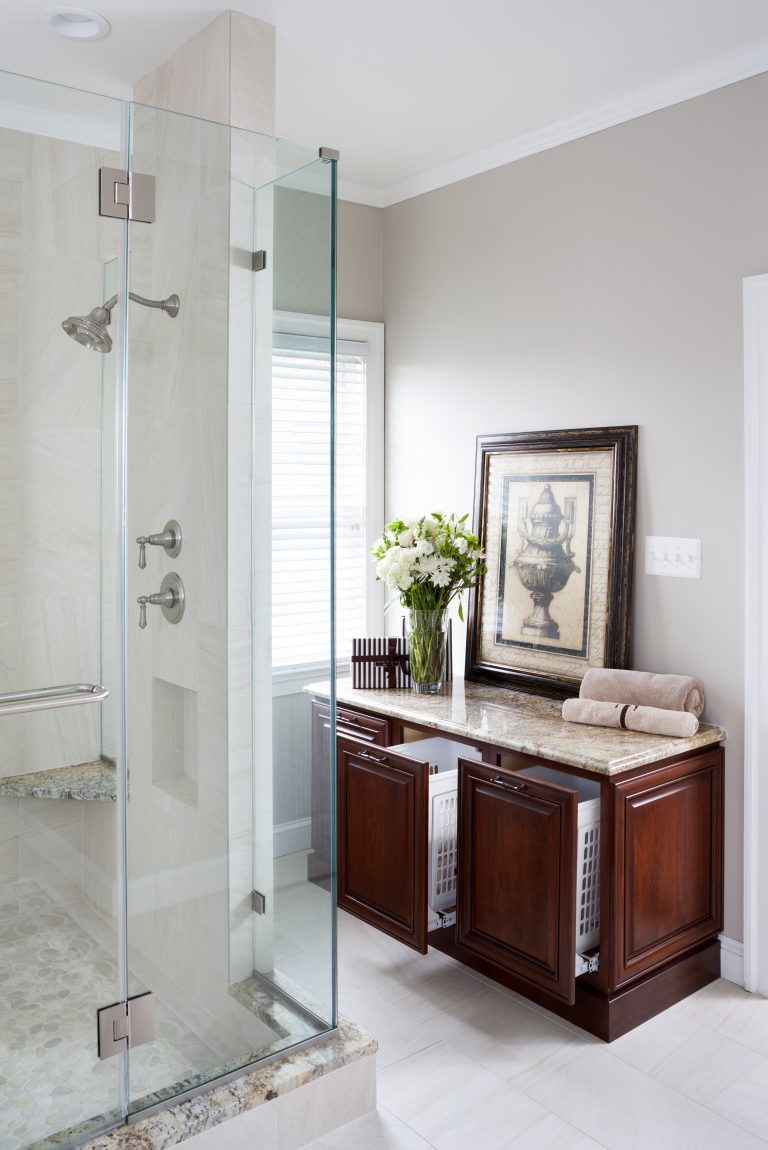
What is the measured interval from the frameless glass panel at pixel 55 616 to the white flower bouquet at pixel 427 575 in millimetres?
1351

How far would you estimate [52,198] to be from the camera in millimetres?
1689

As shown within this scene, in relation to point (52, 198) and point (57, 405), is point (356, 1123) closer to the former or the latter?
point (57, 405)

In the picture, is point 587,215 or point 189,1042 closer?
point 189,1042

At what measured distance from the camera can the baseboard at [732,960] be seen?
2713mm

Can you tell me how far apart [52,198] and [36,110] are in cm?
15

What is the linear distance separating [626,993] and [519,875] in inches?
16.4

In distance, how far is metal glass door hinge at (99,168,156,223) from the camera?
174 centimetres

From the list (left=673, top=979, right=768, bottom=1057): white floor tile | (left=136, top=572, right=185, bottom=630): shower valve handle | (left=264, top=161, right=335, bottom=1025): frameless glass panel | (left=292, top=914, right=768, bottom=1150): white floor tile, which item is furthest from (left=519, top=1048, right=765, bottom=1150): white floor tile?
(left=136, top=572, right=185, bottom=630): shower valve handle

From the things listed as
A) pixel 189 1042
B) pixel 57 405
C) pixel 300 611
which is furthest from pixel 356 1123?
pixel 57 405

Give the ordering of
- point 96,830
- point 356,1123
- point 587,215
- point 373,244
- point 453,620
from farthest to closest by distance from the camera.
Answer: point 373,244 < point 453,620 < point 587,215 < point 356,1123 < point 96,830

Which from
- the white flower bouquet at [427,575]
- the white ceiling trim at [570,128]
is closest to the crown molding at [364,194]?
the white ceiling trim at [570,128]

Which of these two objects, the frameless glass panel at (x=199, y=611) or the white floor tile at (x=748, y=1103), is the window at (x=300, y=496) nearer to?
the frameless glass panel at (x=199, y=611)

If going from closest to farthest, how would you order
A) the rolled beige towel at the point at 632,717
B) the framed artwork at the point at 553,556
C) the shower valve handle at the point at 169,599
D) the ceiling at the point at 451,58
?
the shower valve handle at the point at 169,599 → the ceiling at the point at 451,58 → the rolled beige towel at the point at 632,717 → the framed artwork at the point at 553,556

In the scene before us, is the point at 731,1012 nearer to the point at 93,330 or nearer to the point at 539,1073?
the point at 539,1073
